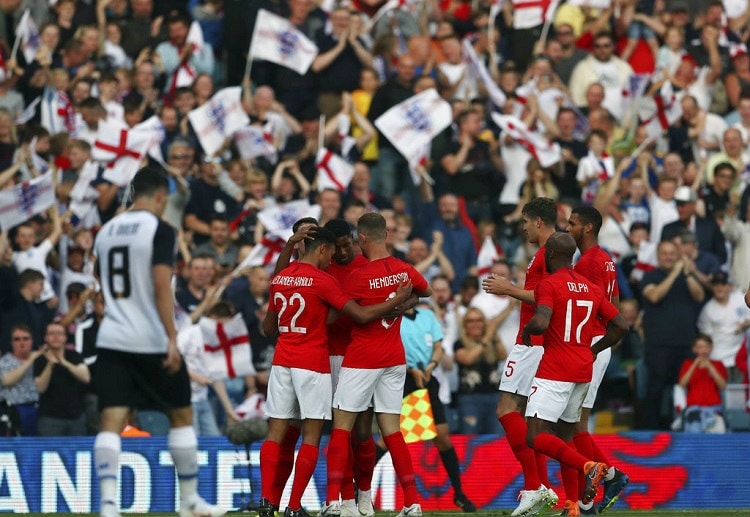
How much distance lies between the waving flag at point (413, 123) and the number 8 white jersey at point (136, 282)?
10233mm

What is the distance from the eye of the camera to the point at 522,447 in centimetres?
1374

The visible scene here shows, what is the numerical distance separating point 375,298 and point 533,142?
8640 mm

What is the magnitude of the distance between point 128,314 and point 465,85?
1267 centimetres

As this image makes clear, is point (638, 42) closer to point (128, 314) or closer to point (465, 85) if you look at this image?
point (465, 85)

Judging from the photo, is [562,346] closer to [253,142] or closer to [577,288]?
[577,288]

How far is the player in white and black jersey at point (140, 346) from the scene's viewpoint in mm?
11352

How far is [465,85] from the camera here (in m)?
23.2

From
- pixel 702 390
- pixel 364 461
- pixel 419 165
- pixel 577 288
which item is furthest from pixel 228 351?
pixel 577 288

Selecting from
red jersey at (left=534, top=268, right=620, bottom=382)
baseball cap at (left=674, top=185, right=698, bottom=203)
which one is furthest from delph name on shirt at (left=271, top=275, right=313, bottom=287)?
baseball cap at (left=674, top=185, right=698, bottom=203)

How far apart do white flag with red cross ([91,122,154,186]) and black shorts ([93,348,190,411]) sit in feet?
29.4

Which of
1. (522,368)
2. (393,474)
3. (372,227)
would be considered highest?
(372,227)

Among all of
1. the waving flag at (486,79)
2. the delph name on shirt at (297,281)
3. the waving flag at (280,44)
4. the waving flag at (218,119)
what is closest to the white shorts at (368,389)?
the delph name on shirt at (297,281)

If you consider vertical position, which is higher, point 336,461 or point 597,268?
point 597,268

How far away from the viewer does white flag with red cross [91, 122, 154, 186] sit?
20.2m
